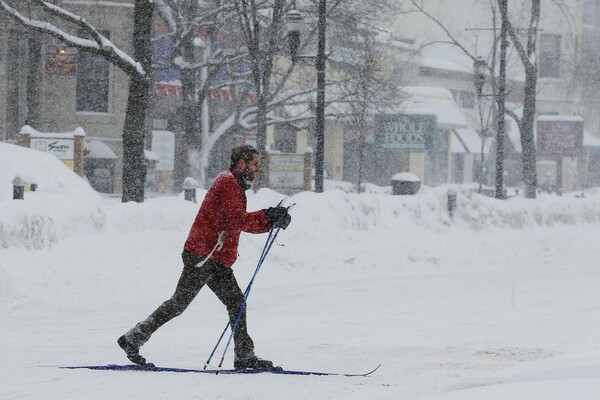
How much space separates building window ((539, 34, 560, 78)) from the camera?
2936 inches

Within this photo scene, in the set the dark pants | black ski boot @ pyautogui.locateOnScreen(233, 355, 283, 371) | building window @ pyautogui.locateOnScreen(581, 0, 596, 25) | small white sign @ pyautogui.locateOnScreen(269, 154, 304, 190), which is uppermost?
building window @ pyautogui.locateOnScreen(581, 0, 596, 25)

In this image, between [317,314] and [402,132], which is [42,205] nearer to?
Answer: [317,314]

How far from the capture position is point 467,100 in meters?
72.6

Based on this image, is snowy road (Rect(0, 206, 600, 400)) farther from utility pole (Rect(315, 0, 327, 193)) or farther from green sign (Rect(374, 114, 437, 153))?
green sign (Rect(374, 114, 437, 153))

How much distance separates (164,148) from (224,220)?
126ft

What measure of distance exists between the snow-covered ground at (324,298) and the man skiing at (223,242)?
0.31m

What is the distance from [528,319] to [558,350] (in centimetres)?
→ 293

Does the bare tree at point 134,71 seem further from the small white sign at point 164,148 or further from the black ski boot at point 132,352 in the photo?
the small white sign at point 164,148

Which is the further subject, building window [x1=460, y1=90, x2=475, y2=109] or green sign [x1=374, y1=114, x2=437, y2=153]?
building window [x1=460, y1=90, x2=475, y2=109]

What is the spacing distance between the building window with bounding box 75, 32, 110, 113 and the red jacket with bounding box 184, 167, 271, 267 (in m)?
33.3

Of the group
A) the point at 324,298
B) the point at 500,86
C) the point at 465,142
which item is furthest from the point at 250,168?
the point at 465,142

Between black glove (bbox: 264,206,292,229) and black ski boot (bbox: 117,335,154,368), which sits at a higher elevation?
black glove (bbox: 264,206,292,229)

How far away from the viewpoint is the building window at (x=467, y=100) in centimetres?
7206

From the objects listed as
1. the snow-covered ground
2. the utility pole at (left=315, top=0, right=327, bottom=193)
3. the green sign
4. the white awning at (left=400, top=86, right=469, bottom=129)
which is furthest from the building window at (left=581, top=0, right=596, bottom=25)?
the utility pole at (left=315, top=0, right=327, bottom=193)
